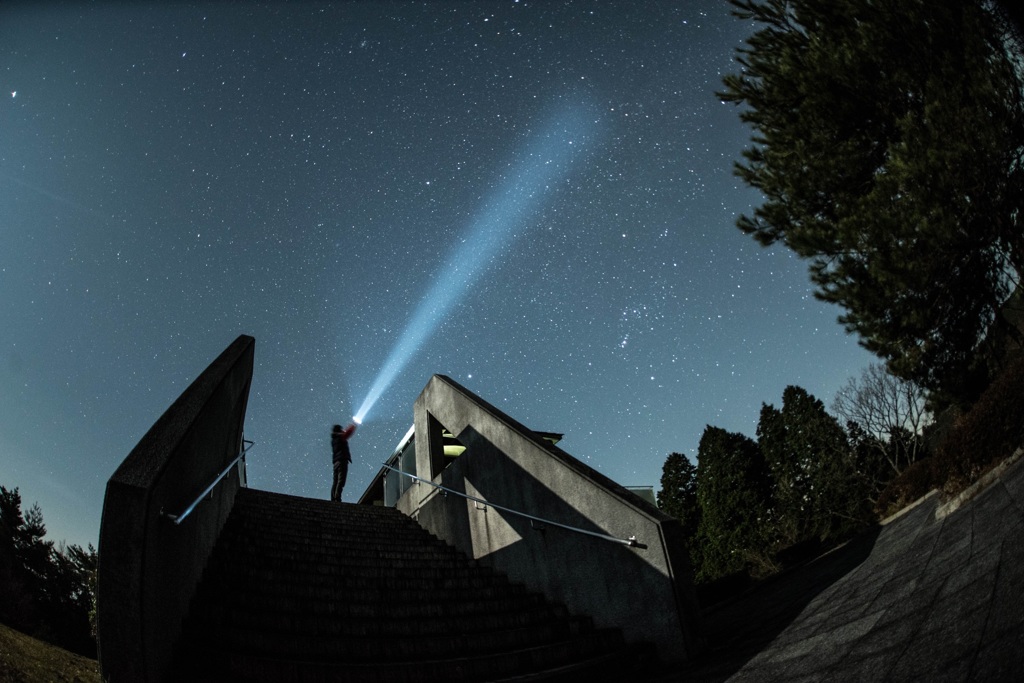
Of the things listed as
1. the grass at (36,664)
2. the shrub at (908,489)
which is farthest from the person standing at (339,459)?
the shrub at (908,489)

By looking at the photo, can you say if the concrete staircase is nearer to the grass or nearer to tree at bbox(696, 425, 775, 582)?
the grass

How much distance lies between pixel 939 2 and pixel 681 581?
899 cm

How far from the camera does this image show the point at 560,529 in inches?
259

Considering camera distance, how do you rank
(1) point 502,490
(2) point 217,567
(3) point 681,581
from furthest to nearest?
(1) point 502,490, (2) point 217,567, (3) point 681,581

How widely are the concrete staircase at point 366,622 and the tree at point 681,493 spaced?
55.8ft

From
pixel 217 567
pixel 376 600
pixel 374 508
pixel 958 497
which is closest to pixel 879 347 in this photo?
pixel 958 497

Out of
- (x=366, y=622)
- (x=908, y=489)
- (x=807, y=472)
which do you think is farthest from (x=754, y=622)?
(x=807, y=472)

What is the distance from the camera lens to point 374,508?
1068cm

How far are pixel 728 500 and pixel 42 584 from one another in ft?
124

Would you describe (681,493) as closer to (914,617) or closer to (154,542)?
(914,617)

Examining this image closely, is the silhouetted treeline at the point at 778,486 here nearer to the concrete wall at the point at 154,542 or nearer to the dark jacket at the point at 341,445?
the dark jacket at the point at 341,445

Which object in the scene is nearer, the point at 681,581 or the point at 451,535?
the point at 681,581

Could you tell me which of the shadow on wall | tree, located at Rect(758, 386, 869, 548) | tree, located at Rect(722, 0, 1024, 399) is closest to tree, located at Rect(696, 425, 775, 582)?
tree, located at Rect(758, 386, 869, 548)

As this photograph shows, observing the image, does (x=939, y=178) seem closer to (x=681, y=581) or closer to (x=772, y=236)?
(x=772, y=236)
